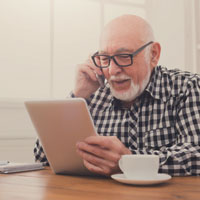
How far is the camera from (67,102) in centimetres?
93

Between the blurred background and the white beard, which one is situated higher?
the blurred background

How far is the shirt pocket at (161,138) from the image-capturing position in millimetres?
1494

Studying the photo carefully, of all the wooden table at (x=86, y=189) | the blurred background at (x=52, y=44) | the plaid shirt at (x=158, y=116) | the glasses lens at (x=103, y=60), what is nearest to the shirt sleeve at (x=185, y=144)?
the plaid shirt at (x=158, y=116)

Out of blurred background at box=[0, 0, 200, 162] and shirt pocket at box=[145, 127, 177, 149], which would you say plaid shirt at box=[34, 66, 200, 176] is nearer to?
shirt pocket at box=[145, 127, 177, 149]

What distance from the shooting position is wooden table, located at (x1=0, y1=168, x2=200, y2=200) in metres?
0.74

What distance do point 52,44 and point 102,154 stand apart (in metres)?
1.69

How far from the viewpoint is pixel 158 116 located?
5.11 ft

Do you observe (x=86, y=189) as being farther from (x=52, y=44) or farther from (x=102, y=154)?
(x=52, y=44)

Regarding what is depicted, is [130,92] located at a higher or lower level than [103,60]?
lower

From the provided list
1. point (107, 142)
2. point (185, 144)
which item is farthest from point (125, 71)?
point (107, 142)

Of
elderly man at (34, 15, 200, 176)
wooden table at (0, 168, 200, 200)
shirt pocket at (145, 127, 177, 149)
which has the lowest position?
wooden table at (0, 168, 200, 200)

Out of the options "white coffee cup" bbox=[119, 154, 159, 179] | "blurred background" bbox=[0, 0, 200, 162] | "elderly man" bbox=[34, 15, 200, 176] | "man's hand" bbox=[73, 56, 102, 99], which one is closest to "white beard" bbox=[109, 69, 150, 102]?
"elderly man" bbox=[34, 15, 200, 176]

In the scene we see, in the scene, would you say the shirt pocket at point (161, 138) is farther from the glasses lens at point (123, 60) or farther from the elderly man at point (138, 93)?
the glasses lens at point (123, 60)

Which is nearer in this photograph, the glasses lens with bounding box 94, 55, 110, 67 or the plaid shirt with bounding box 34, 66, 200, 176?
the plaid shirt with bounding box 34, 66, 200, 176
